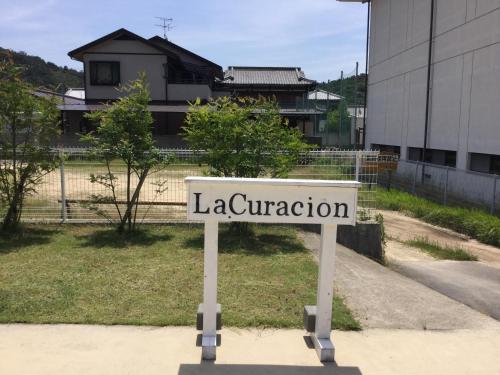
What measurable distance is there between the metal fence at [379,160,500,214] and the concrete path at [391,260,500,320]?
529cm

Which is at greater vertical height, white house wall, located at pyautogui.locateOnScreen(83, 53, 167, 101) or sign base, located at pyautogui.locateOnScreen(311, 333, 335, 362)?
white house wall, located at pyautogui.locateOnScreen(83, 53, 167, 101)

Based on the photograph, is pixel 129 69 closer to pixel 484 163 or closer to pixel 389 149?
pixel 389 149

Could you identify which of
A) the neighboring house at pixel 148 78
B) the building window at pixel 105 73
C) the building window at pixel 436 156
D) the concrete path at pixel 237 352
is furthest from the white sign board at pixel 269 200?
the building window at pixel 105 73

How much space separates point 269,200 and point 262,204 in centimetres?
A: 6

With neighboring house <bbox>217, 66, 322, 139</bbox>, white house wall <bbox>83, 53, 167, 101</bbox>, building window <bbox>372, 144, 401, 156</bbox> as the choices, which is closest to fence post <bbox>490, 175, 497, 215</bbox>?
building window <bbox>372, 144, 401, 156</bbox>

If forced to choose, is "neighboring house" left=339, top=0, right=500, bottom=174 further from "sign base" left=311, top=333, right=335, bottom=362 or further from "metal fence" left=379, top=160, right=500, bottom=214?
"sign base" left=311, top=333, right=335, bottom=362

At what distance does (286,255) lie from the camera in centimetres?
680

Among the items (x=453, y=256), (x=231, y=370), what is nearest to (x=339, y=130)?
(x=453, y=256)

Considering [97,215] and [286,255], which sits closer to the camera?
[286,255]

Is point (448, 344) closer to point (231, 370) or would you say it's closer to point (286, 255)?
point (231, 370)

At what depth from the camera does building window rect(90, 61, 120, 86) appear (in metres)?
29.2

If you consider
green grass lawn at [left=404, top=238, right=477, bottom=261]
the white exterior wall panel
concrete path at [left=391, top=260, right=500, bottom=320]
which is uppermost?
the white exterior wall panel

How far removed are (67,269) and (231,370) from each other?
3165 mm

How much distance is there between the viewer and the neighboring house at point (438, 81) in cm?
1441
